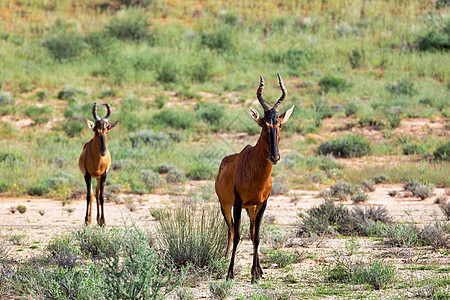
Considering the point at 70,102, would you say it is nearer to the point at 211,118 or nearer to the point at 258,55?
the point at 211,118

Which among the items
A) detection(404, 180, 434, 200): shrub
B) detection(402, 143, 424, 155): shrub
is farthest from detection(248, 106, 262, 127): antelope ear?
detection(402, 143, 424, 155): shrub

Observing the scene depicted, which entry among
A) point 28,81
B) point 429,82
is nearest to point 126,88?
point 28,81

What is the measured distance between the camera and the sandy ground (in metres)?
7.63

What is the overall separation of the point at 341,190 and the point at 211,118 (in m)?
10.3

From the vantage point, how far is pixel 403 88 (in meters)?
26.0

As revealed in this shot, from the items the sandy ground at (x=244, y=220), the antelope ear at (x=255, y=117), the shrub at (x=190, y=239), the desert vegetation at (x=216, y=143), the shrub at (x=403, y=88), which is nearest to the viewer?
the antelope ear at (x=255, y=117)

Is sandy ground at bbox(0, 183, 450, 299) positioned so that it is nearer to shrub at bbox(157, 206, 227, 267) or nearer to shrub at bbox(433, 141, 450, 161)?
shrub at bbox(157, 206, 227, 267)

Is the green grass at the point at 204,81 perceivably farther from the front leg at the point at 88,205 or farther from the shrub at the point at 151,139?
the front leg at the point at 88,205

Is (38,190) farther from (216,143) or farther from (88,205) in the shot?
(216,143)

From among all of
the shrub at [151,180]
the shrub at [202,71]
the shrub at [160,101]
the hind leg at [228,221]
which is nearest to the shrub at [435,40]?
the shrub at [202,71]

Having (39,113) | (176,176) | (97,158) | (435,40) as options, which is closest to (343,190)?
(176,176)

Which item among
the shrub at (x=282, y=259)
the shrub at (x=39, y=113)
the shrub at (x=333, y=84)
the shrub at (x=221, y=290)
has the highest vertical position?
the shrub at (x=333, y=84)

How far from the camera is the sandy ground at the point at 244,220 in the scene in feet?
25.0

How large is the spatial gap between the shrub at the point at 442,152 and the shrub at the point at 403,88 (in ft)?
26.2
